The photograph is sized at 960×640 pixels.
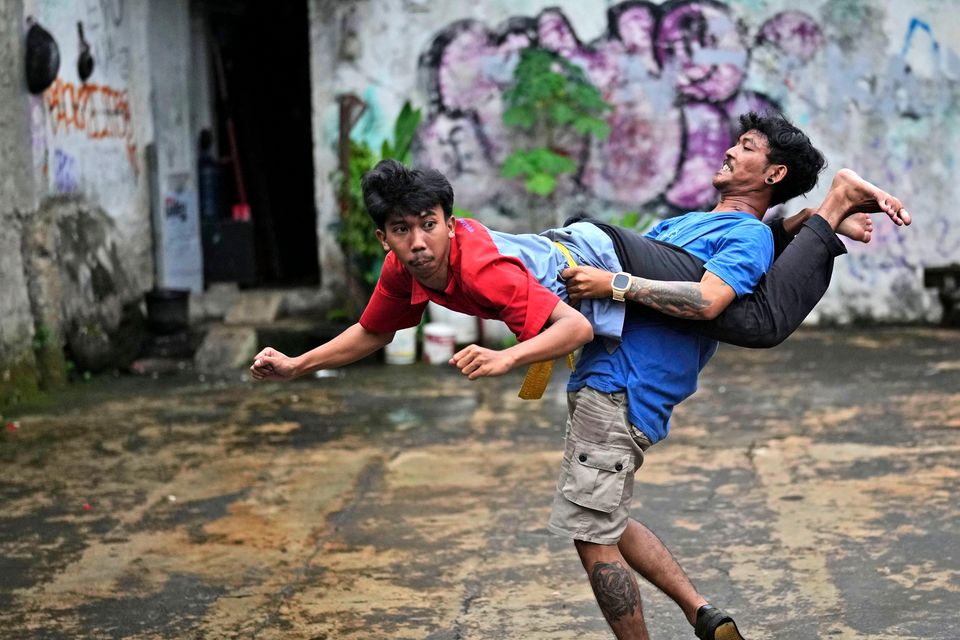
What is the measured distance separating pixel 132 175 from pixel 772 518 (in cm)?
725

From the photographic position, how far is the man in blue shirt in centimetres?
361

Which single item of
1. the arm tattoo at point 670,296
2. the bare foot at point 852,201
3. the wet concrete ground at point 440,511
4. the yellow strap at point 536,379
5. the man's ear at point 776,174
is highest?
the man's ear at point 776,174

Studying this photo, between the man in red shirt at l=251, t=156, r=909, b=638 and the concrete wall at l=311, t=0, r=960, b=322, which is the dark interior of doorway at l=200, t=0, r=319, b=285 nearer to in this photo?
the concrete wall at l=311, t=0, r=960, b=322

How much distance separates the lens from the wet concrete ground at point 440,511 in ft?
14.9

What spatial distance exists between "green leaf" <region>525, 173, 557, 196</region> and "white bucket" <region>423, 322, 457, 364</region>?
1474mm

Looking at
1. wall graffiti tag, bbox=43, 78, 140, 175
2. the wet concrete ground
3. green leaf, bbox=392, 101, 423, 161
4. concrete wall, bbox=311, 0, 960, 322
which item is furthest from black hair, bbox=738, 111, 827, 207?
concrete wall, bbox=311, 0, 960, 322

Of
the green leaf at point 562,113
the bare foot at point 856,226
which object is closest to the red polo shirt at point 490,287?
the bare foot at point 856,226

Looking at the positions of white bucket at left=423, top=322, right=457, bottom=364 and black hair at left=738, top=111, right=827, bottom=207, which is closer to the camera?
black hair at left=738, top=111, right=827, bottom=207

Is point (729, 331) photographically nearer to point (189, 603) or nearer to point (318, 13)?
point (189, 603)

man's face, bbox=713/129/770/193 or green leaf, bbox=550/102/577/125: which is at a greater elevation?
green leaf, bbox=550/102/577/125

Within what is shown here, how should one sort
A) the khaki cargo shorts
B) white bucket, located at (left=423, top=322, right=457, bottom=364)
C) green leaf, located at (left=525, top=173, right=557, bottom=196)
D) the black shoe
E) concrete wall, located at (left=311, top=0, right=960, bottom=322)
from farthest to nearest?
concrete wall, located at (left=311, top=0, right=960, bottom=322), green leaf, located at (left=525, top=173, right=557, bottom=196), white bucket, located at (left=423, top=322, right=457, bottom=364), the black shoe, the khaki cargo shorts

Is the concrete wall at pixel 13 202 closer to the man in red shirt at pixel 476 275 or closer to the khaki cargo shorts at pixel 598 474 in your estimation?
the man in red shirt at pixel 476 275

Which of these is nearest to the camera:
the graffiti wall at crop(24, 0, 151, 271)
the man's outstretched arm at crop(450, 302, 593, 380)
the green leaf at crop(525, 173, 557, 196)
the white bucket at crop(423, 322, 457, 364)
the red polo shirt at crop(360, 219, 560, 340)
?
the man's outstretched arm at crop(450, 302, 593, 380)

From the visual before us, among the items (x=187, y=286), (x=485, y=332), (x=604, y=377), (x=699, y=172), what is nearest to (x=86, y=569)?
(x=604, y=377)
